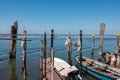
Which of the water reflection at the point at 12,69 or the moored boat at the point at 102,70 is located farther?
the water reflection at the point at 12,69

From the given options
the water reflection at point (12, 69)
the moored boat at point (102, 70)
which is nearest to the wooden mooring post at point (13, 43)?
the water reflection at point (12, 69)

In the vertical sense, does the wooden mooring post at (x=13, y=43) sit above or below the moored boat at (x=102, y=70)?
above

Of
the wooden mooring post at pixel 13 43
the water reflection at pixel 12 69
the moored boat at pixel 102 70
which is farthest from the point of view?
the wooden mooring post at pixel 13 43

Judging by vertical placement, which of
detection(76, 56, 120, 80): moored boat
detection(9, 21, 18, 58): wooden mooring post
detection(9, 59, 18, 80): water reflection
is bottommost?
detection(9, 59, 18, 80): water reflection

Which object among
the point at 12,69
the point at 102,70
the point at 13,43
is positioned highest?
the point at 13,43

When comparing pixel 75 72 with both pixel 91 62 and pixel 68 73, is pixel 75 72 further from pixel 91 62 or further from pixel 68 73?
pixel 91 62

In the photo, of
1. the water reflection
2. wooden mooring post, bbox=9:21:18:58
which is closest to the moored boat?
the water reflection

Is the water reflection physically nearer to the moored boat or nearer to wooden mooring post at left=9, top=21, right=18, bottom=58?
wooden mooring post at left=9, top=21, right=18, bottom=58

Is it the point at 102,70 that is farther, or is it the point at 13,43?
the point at 13,43

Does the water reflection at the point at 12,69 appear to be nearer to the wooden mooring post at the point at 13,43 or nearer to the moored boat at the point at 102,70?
the wooden mooring post at the point at 13,43

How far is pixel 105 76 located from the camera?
68.1ft

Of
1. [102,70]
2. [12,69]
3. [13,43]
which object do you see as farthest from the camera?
[13,43]

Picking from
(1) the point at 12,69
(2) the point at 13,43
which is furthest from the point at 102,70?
(2) the point at 13,43

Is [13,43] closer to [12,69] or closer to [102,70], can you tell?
[12,69]
